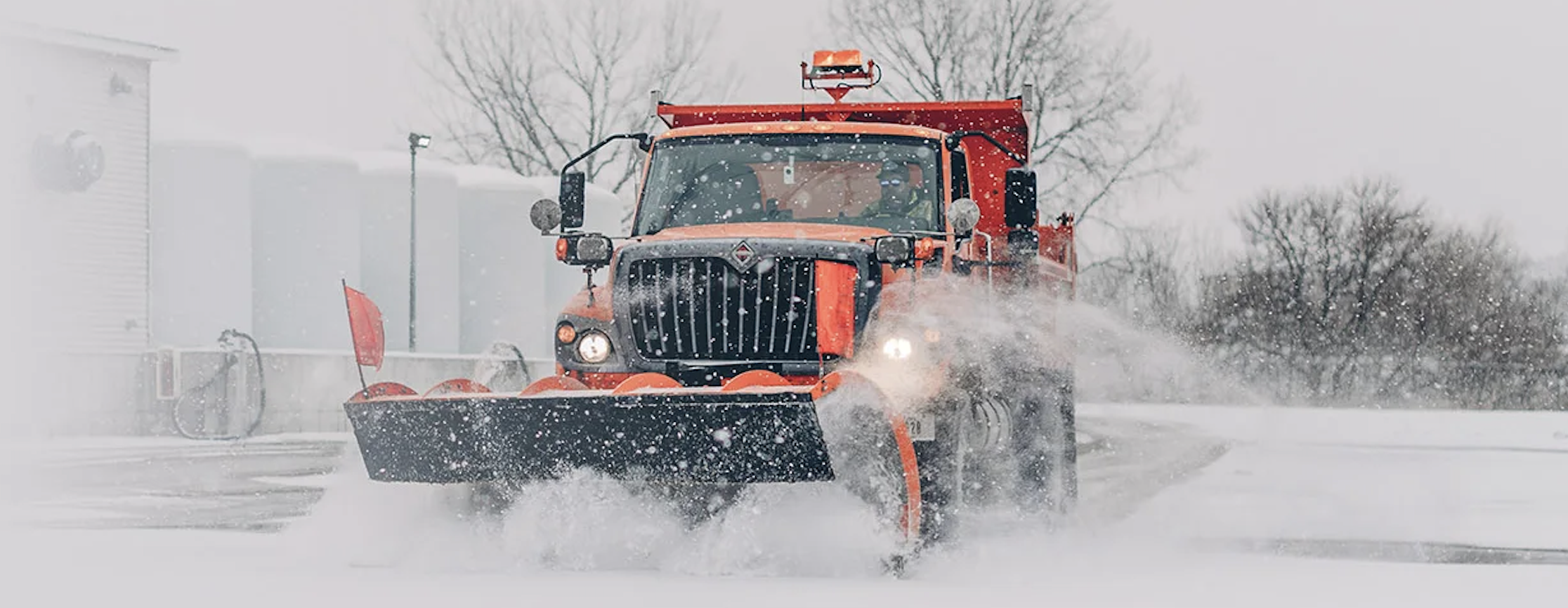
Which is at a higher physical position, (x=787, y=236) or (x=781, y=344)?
(x=787, y=236)

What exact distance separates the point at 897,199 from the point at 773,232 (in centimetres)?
99

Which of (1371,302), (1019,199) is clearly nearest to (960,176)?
(1019,199)

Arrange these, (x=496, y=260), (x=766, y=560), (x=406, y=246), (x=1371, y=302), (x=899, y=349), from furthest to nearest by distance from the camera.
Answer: (x=1371, y=302) < (x=496, y=260) < (x=406, y=246) < (x=899, y=349) < (x=766, y=560)

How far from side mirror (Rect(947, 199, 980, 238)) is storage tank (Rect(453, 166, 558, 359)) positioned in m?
31.3

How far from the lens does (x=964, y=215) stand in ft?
31.9

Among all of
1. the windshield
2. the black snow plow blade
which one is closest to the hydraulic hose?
the windshield

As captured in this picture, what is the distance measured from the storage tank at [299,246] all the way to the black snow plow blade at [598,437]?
26536 mm

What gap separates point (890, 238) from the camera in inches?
373

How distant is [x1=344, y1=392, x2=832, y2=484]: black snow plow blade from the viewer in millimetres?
8250

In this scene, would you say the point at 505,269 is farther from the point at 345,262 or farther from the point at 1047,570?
the point at 1047,570

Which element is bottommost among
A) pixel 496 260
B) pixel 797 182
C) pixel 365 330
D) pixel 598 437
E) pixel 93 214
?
pixel 598 437

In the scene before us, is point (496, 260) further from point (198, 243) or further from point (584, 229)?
point (198, 243)

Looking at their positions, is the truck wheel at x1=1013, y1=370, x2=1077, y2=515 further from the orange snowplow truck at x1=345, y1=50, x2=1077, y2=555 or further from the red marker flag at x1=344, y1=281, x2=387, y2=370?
the red marker flag at x1=344, y1=281, x2=387, y2=370

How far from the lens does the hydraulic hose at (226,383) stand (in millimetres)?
Result: 26594
